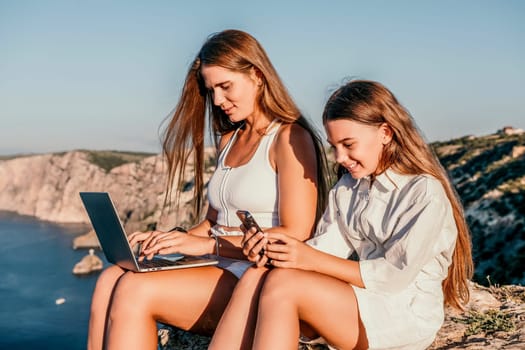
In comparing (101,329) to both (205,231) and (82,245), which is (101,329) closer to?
(205,231)

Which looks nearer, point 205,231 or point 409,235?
point 409,235

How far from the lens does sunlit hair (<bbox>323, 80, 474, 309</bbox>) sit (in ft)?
10.3

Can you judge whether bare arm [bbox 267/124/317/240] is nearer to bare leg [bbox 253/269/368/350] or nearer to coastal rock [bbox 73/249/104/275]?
bare leg [bbox 253/269/368/350]

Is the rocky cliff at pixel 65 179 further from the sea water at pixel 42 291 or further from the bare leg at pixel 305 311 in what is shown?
the bare leg at pixel 305 311

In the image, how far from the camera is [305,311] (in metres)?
2.81

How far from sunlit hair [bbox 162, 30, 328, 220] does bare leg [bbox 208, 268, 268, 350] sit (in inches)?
41.7

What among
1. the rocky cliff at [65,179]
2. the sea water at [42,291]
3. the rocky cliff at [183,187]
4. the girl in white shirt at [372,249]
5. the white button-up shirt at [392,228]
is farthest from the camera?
the rocky cliff at [65,179]

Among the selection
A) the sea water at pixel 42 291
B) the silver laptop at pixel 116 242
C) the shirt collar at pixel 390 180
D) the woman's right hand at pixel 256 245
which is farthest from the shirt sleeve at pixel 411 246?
the sea water at pixel 42 291

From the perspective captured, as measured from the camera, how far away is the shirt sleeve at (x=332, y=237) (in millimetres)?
Answer: 3418

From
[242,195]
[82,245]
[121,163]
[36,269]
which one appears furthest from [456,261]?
[121,163]

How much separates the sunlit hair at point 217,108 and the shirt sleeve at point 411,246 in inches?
37.8

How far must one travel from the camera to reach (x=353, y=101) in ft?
10.3

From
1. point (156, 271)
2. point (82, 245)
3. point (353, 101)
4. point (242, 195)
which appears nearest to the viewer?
point (353, 101)

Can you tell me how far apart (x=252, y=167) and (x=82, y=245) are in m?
140
